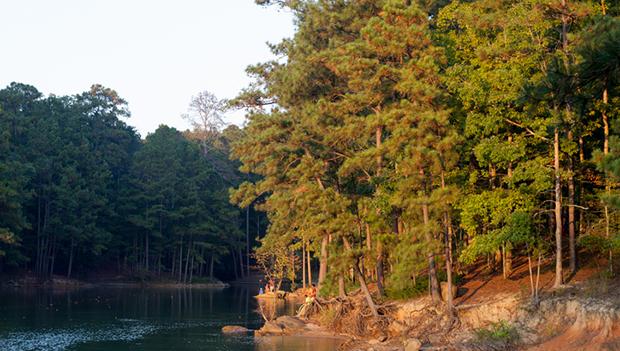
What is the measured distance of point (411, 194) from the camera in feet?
95.8

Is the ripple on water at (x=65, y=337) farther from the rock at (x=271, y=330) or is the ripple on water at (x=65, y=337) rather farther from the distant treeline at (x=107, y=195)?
→ the distant treeline at (x=107, y=195)

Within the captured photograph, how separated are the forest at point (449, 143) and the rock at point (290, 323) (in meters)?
4.35

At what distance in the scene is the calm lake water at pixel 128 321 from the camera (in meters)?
31.0

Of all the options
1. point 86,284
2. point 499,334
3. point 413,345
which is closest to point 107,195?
point 86,284

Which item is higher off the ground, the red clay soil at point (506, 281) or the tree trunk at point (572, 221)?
the tree trunk at point (572, 221)

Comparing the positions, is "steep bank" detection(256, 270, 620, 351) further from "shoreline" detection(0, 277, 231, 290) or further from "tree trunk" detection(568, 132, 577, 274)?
"shoreline" detection(0, 277, 231, 290)

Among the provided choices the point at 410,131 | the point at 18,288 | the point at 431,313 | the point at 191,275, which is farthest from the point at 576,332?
the point at 191,275

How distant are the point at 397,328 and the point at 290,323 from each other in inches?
271

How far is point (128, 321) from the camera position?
134 feet

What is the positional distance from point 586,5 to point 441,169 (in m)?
7.89

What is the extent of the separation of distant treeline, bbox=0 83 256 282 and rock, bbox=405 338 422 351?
45153 millimetres

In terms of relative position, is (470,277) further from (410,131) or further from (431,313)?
(410,131)

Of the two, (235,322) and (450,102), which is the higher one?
(450,102)

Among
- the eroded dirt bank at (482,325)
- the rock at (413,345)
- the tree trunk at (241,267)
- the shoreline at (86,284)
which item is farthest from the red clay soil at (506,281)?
the tree trunk at (241,267)
